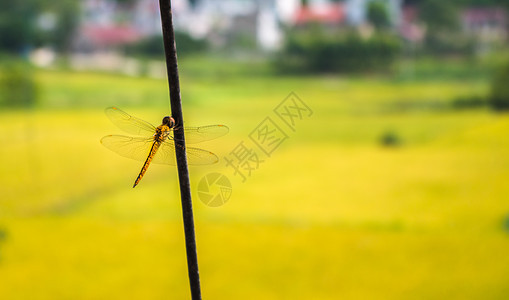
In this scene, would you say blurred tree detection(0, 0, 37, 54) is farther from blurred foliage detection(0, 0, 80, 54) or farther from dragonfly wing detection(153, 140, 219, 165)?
dragonfly wing detection(153, 140, 219, 165)

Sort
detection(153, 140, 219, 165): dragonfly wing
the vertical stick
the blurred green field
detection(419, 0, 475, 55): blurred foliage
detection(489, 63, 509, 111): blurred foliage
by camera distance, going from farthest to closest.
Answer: detection(419, 0, 475, 55): blurred foliage
detection(489, 63, 509, 111): blurred foliage
the blurred green field
detection(153, 140, 219, 165): dragonfly wing
the vertical stick

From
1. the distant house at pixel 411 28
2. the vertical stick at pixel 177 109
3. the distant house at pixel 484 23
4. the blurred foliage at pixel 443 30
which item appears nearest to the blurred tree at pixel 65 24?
the distant house at pixel 411 28

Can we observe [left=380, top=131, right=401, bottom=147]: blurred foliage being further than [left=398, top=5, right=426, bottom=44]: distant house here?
No

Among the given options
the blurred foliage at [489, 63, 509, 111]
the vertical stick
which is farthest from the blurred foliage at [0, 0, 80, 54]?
the vertical stick

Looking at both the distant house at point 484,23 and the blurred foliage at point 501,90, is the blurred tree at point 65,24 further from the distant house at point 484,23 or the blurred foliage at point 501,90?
the blurred foliage at point 501,90

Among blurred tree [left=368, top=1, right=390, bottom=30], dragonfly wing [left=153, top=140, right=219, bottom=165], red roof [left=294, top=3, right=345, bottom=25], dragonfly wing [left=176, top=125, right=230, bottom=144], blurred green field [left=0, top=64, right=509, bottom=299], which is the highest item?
red roof [left=294, top=3, right=345, bottom=25]

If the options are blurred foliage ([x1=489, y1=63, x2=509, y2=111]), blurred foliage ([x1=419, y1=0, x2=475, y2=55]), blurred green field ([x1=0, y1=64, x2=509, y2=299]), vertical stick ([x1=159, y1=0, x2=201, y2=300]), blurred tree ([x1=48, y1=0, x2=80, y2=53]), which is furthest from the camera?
blurred tree ([x1=48, y1=0, x2=80, y2=53])

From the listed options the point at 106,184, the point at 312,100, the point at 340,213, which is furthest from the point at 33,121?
the point at 340,213
